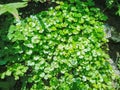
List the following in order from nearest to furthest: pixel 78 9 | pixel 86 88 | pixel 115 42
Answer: pixel 86 88 → pixel 78 9 → pixel 115 42

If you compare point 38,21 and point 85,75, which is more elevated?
point 38,21

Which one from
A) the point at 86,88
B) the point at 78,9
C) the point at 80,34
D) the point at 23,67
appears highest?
the point at 78,9

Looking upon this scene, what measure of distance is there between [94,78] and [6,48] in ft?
3.68

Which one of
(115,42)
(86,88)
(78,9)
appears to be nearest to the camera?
(86,88)

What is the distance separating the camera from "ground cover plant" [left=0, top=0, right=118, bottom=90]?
343 centimetres

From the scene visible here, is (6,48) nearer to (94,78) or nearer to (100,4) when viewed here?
(94,78)

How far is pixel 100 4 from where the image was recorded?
4199mm

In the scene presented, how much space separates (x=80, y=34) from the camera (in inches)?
143

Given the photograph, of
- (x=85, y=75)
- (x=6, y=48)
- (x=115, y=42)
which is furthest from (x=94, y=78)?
(x=6, y=48)

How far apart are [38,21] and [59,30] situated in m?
0.28

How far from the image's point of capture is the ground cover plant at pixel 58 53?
3.43m

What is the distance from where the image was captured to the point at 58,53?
11.3ft

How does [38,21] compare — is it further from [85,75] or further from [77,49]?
[85,75]

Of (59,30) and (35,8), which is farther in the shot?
(35,8)
